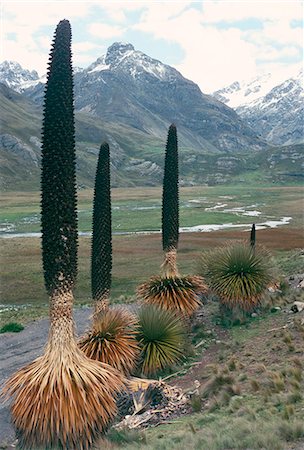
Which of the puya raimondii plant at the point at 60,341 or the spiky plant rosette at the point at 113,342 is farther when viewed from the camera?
the spiky plant rosette at the point at 113,342

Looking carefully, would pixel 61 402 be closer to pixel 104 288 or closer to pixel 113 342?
pixel 113 342

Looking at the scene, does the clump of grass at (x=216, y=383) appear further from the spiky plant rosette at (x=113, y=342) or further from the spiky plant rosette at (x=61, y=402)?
the spiky plant rosette at (x=61, y=402)

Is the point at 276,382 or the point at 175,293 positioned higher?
the point at 175,293

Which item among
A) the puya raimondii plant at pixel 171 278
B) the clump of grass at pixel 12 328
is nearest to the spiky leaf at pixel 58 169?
the puya raimondii plant at pixel 171 278

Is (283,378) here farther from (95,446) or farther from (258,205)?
(258,205)

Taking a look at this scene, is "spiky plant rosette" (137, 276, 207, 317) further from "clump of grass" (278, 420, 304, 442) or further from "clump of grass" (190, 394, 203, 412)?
"clump of grass" (278, 420, 304, 442)

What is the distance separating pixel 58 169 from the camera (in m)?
9.66

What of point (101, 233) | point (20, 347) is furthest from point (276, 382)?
point (20, 347)

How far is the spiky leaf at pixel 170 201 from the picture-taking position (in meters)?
18.0

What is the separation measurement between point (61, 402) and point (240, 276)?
10909 mm

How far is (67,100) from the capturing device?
983 cm

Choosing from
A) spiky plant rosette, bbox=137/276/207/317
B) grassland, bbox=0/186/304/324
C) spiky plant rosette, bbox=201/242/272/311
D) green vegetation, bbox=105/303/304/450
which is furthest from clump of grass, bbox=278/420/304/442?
grassland, bbox=0/186/304/324

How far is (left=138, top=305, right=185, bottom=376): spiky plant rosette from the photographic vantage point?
49.4 ft

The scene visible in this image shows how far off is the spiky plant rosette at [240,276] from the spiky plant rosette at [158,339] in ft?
10.9
